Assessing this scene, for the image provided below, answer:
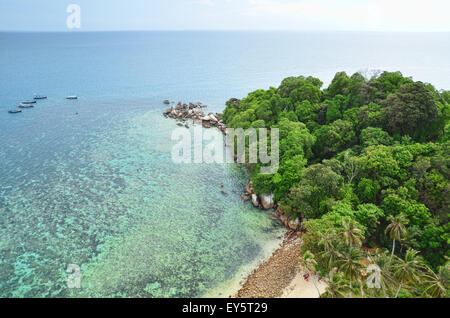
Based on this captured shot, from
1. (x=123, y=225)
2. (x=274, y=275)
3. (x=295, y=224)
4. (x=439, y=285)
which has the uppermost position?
(x=439, y=285)

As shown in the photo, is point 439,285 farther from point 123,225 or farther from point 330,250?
point 123,225

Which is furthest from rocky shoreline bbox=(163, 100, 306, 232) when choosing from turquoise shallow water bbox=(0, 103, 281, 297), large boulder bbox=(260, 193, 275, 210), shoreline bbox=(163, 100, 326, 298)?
turquoise shallow water bbox=(0, 103, 281, 297)

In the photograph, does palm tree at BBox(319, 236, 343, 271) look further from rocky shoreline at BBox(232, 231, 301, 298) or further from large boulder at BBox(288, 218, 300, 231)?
large boulder at BBox(288, 218, 300, 231)

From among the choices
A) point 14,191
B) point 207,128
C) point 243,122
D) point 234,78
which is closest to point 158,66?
point 234,78

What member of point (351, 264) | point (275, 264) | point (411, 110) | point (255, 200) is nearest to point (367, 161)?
point (411, 110)

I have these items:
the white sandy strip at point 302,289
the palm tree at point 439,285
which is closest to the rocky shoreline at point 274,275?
the white sandy strip at point 302,289

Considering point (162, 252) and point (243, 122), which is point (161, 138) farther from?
point (162, 252)
